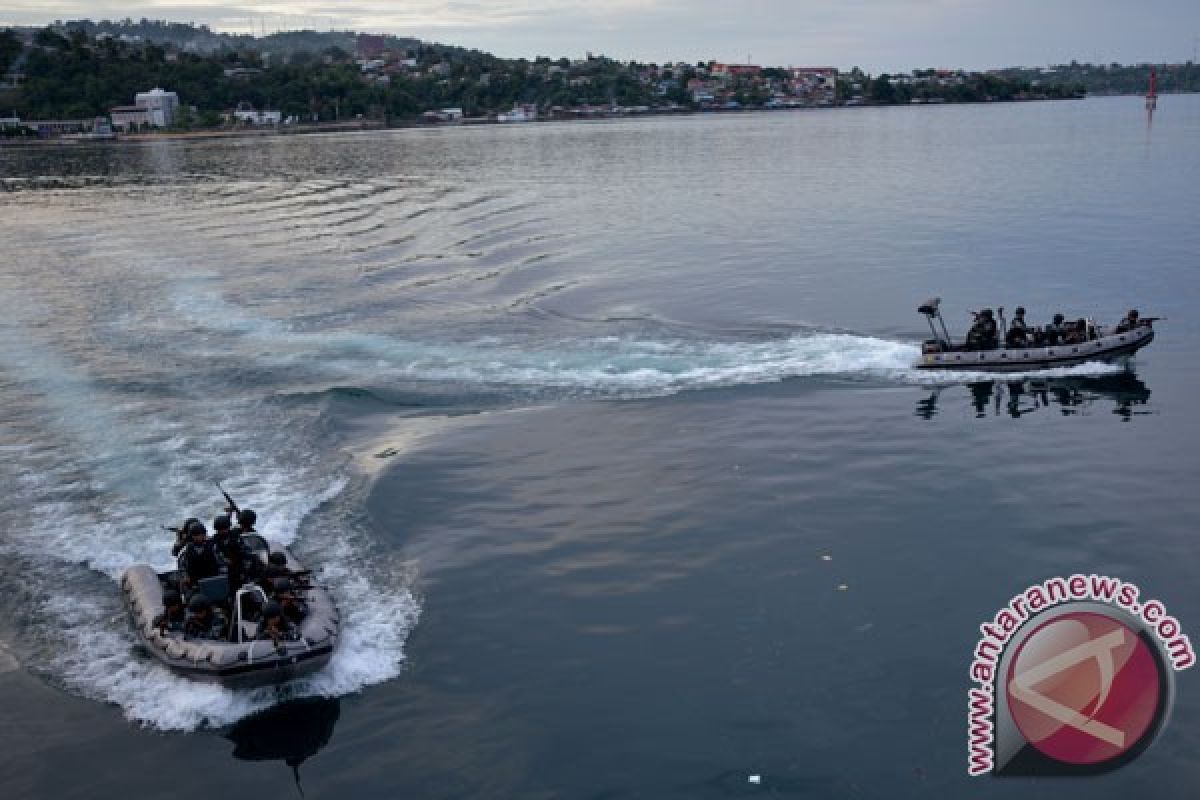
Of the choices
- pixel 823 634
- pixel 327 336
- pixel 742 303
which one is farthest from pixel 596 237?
pixel 823 634

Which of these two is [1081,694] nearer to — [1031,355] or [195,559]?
[195,559]

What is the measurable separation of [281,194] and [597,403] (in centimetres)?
7091

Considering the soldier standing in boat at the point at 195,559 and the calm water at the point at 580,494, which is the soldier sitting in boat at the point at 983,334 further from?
the soldier standing in boat at the point at 195,559

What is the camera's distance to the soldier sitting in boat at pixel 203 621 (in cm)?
2022

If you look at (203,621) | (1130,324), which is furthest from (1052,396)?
(203,621)

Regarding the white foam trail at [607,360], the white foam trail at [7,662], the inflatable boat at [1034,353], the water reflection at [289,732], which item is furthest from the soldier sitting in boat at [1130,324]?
the white foam trail at [7,662]

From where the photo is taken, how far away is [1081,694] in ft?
57.1

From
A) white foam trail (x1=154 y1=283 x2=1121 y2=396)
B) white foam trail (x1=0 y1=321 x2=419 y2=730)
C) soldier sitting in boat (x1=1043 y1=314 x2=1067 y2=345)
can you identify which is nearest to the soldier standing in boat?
white foam trail (x1=0 y1=321 x2=419 y2=730)

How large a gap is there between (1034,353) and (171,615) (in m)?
30.6

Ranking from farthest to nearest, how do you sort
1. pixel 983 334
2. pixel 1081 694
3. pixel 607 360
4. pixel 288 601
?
pixel 607 360 → pixel 983 334 → pixel 288 601 → pixel 1081 694

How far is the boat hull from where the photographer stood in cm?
3812

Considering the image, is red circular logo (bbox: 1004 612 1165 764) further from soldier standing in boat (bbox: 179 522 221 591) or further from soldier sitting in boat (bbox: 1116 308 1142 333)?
soldier sitting in boat (bbox: 1116 308 1142 333)

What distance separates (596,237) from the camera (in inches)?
2756

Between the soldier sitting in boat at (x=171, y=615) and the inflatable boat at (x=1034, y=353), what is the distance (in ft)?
89.8
